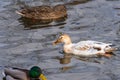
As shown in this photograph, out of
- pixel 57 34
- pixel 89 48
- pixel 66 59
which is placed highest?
pixel 57 34

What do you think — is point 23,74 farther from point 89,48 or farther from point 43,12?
point 43,12

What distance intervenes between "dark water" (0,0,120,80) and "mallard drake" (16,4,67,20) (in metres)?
0.27

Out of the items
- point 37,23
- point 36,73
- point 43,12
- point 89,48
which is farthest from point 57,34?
point 36,73

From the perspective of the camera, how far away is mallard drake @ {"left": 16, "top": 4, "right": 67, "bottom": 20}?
17188 mm

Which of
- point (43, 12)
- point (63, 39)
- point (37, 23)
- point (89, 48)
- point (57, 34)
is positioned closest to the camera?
point (89, 48)

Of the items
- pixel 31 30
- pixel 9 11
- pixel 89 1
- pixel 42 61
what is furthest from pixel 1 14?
pixel 42 61

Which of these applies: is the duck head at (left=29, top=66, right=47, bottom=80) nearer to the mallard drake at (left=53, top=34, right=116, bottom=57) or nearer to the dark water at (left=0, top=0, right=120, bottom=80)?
the dark water at (left=0, top=0, right=120, bottom=80)

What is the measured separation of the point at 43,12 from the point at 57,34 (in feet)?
7.93

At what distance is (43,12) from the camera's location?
17.4m

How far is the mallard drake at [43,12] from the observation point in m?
17.2

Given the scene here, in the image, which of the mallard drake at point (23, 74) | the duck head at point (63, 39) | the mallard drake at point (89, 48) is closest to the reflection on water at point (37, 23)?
the duck head at point (63, 39)

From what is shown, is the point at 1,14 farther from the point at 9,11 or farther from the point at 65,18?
the point at 65,18

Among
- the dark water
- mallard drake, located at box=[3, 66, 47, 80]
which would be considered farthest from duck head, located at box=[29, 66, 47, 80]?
the dark water

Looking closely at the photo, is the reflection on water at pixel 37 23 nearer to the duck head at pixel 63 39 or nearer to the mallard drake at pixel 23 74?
the duck head at pixel 63 39
